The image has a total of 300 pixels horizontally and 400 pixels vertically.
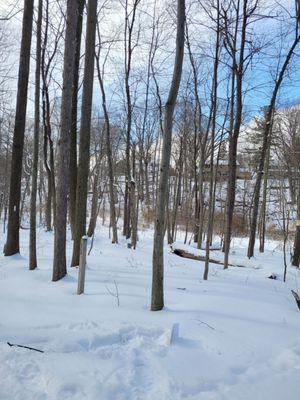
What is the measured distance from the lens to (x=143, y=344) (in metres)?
4.10

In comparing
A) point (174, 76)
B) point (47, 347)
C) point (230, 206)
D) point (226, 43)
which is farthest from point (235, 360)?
point (226, 43)

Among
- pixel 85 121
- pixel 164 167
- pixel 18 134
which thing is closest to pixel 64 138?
pixel 85 121

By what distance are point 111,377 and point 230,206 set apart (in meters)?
8.54

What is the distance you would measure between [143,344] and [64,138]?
4.11 m

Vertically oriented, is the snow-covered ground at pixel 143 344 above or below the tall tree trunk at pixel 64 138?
below

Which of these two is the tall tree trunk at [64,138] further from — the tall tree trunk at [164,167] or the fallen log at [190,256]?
the fallen log at [190,256]

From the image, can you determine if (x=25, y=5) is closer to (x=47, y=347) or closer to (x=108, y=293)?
(x=108, y=293)

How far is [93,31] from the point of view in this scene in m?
8.19

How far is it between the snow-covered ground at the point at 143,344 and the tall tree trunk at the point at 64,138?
→ 0.58 m

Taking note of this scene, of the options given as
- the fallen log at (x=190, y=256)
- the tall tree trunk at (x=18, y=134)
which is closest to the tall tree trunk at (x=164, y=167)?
the tall tree trunk at (x=18, y=134)

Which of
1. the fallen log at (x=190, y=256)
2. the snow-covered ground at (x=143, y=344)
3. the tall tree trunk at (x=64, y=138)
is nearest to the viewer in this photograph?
the snow-covered ground at (x=143, y=344)

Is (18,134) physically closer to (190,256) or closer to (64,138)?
(64,138)

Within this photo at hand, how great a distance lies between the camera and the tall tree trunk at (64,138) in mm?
6934

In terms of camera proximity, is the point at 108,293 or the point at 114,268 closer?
the point at 108,293
